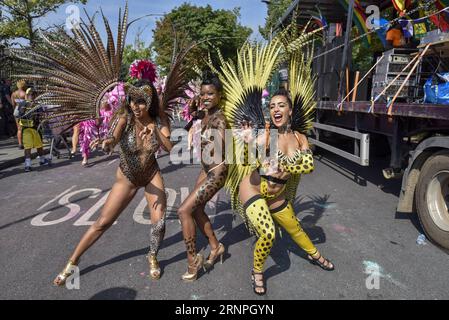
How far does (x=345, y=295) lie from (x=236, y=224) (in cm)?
175

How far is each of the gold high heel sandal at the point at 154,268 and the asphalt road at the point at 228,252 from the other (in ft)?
0.16

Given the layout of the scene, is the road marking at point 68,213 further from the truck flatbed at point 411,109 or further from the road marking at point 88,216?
the truck flatbed at point 411,109

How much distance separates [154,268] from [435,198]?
116 inches

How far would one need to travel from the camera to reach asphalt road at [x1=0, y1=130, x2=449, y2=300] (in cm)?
274

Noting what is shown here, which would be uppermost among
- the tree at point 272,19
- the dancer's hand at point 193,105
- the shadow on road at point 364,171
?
the tree at point 272,19

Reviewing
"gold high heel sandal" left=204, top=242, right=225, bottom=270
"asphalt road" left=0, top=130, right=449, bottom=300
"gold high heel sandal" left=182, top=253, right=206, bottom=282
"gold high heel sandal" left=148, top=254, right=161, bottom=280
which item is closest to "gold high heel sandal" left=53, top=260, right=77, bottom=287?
"asphalt road" left=0, top=130, right=449, bottom=300

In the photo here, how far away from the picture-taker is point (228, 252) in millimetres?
3439

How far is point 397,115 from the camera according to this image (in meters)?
4.01

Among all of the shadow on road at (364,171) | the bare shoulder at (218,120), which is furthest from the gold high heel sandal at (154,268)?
the shadow on road at (364,171)

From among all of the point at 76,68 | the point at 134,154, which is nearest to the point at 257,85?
the point at 134,154

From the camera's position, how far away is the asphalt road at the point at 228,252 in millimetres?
2744

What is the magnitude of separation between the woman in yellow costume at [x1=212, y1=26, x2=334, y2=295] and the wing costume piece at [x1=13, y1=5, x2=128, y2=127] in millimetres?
954
